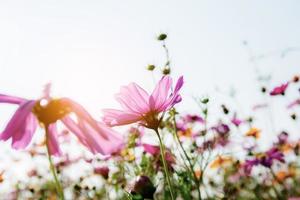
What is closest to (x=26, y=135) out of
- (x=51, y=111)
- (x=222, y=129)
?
(x=51, y=111)

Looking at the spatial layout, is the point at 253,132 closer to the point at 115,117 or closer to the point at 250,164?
the point at 250,164

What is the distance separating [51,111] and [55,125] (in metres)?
0.06

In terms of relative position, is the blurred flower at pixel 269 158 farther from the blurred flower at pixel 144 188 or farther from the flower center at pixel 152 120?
the blurred flower at pixel 144 188

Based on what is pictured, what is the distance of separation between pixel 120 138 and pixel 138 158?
1.59 metres

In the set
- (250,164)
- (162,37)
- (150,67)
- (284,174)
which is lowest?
(284,174)

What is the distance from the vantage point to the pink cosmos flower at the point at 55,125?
623mm

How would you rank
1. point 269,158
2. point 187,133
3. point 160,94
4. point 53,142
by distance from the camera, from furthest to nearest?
point 269,158 < point 187,133 < point 160,94 < point 53,142

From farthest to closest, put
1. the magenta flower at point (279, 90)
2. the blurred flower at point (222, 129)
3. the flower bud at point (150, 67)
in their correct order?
the magenta flower at point (279, 90) → the blurred flower at point (222, 129) → the flower bud at point (150, 67)

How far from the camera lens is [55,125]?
0.75 m

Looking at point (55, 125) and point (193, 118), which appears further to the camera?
point (193, 118)

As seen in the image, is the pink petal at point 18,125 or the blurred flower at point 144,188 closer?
the pink petal at point 18,125

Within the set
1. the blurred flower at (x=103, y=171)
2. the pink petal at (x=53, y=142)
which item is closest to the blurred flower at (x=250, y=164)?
the blurred flower at (x=103, y=171)

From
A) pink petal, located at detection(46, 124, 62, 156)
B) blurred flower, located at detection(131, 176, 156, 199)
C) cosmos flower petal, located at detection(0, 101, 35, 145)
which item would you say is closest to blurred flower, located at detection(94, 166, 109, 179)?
blurred flower, located at detection(131, 176, 156, 199)

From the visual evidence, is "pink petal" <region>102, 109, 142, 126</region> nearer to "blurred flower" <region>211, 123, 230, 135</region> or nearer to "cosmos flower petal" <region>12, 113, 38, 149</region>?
"cosmos flower petal" <region>12, 113, 38, 149</region>
